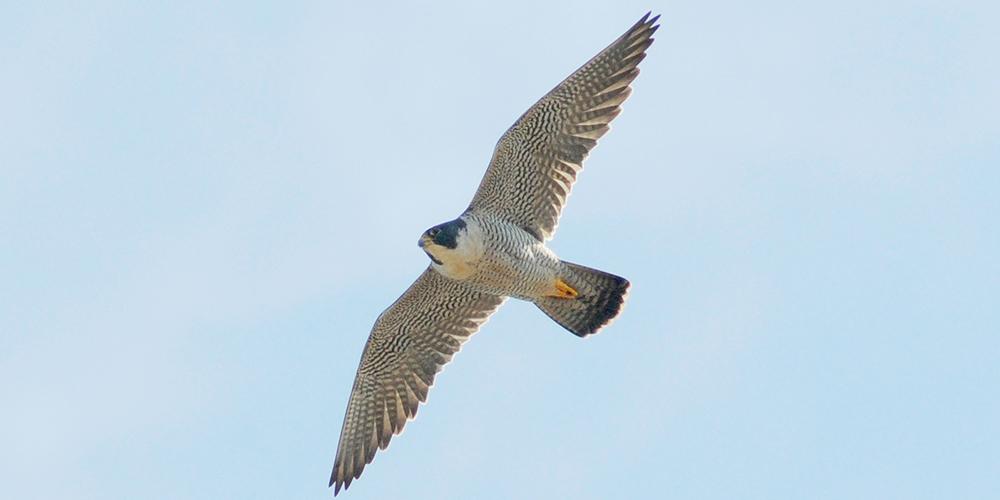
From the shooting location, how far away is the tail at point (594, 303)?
17203 millimetres

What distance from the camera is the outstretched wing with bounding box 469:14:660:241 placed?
55.1 ft

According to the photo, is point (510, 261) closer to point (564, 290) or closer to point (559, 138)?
point (564, 290)

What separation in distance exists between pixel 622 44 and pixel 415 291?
3.18m

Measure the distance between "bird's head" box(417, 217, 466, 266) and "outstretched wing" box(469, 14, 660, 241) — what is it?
697 millimetres

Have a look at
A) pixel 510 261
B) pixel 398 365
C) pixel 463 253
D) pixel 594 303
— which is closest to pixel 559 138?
pixel 510 261

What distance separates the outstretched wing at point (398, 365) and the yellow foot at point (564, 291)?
88 cm

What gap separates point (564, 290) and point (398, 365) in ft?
6.46

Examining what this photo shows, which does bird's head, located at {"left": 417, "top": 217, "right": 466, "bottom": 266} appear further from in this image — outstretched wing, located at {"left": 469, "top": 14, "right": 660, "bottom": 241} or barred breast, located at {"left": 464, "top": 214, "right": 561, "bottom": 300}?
outstretched wing, located at {"left": 469, "top": 14, "right": 660, "bottom": 241}

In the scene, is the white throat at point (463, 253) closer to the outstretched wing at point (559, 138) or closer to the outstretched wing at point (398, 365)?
the outstretched wing at point (559, 138)

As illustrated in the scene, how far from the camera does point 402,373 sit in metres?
17.7

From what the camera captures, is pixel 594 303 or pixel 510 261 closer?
pixel 510 261

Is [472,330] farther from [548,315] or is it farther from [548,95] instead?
[548,95]

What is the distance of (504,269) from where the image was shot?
16516mm

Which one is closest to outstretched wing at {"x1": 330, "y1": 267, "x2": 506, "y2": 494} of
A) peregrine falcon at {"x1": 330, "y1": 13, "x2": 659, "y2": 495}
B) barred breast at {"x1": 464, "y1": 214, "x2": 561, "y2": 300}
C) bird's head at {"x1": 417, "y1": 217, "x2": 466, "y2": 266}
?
peregrine falcon at {"x1": 330, "y1": 13, "x2": 659, "y2": 495}
